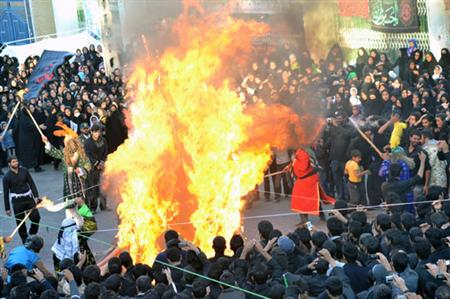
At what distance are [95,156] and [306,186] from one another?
3.71 metres

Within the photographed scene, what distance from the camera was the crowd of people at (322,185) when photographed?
8.15 metres

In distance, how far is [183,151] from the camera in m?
11.3

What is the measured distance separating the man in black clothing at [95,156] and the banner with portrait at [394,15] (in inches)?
313

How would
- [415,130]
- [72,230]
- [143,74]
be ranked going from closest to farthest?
1. [72,230]
2. [143,74]
3. [415,130]

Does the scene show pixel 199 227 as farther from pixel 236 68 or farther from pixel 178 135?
pixel 236 68

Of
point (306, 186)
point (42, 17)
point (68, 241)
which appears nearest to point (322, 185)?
point (306, 186)

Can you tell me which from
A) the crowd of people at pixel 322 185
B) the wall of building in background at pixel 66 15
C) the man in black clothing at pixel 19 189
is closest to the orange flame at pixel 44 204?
the man in black clothing at pixel 19 189

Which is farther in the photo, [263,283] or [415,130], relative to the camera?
[415,130]

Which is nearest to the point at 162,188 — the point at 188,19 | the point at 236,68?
the point at 188,19

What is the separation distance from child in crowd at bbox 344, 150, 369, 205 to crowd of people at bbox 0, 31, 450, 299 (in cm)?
2

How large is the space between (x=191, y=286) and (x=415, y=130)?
5.48 meters

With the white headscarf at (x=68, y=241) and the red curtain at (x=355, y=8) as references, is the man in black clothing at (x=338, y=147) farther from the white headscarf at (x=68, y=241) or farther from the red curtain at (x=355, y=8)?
the red curtain at (x=355, y=8)

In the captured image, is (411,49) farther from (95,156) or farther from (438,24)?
(95,156)

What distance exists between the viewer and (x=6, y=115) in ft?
63.3
